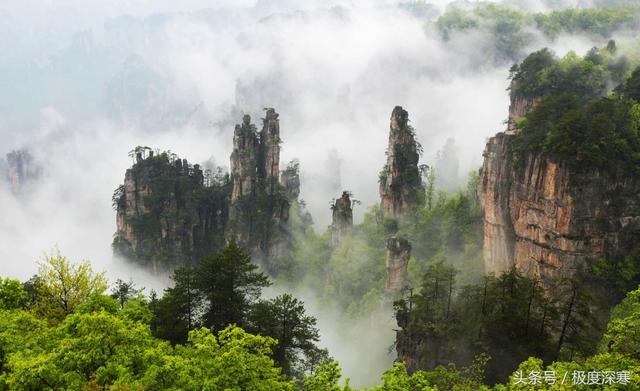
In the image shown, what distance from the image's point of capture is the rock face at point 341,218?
280 feet

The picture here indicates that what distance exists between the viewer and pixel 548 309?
35281mm

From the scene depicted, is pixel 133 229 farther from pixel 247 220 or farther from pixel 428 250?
pixel 428 250

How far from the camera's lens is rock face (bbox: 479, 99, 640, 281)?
46438 mm

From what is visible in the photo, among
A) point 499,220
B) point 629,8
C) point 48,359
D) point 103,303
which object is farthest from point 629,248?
point 629,8

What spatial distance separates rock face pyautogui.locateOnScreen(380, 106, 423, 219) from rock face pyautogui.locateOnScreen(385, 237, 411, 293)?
56.9 feet

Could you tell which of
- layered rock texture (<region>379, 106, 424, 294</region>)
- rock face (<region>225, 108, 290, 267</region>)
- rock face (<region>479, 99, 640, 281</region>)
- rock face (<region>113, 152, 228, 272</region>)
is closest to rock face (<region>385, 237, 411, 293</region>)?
rock face (<region>479, 99, 640, 281</region>)

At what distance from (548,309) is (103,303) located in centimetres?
2739

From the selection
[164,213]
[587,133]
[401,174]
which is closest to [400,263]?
[401,174]

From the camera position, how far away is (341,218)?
86.2 metres

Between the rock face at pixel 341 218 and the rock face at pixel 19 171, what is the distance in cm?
14119

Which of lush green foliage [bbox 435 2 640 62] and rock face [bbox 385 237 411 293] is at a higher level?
lush green foliage [bbox 435 2 640 62]

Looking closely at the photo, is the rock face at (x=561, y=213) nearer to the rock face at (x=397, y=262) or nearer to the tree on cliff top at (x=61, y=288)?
the rock face at (x=397, y=262)

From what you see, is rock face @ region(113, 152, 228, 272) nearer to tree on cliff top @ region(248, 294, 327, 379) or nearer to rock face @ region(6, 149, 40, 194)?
tree on cliff top @ region(248, 294, 327, 379)

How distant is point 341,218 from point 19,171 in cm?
14442
